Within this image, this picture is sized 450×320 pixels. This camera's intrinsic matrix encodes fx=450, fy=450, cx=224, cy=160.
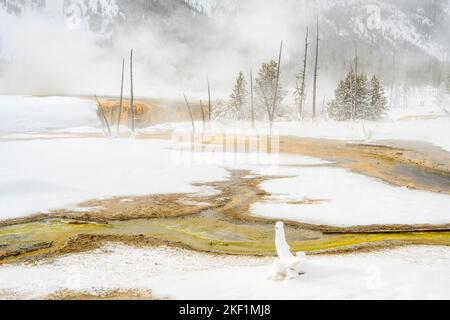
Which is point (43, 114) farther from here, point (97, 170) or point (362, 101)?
point (362, 101)

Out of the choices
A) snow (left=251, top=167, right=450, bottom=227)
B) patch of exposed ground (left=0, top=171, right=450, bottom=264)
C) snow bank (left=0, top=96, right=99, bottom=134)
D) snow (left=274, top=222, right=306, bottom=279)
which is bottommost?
patch of exposed ground (left=0, top=171, right=450, bottom=264)

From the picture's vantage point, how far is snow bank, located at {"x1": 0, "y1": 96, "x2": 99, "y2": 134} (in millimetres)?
44375

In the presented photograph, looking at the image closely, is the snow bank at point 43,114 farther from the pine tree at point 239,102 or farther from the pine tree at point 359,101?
the pine tree at point 359,101

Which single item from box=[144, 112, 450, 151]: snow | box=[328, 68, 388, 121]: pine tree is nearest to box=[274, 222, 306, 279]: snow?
box=[144, 112, 450, 151]: snow

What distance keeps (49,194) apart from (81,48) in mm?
116131

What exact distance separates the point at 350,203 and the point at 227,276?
677 cm

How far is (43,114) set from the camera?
49781 mm

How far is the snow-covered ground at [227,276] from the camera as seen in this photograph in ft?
18.9

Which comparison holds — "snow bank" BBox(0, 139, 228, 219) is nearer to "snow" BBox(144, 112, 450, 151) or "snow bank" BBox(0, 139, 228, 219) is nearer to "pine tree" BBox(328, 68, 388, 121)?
"snow" BBox(144, 112, 450, 151)

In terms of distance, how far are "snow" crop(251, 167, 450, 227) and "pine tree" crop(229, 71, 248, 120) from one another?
4045 cm

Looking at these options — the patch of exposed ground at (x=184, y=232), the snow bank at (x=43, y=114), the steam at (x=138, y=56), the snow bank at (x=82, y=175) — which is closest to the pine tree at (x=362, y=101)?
the snow bank at (x=43, y=114)

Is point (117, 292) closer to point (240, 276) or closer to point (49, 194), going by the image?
point (240, 276)

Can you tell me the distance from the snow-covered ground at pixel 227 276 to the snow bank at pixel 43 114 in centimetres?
3728

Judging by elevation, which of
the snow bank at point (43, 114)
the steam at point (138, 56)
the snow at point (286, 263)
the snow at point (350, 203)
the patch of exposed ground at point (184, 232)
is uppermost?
the steam at point (138, 56)
